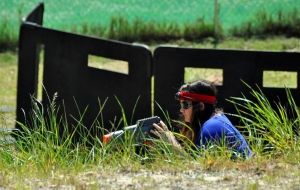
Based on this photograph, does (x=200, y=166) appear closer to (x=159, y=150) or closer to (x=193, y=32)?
(x=159, y=150)

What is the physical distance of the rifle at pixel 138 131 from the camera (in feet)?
17.9

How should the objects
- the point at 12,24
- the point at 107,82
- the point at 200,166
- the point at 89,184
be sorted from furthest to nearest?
the point at 12,24 < the point at 107,82 < the point at 200,166 < the point at 89,184

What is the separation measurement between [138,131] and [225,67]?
2.26m

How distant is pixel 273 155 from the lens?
17.0 feet

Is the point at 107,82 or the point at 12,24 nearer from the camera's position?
the point at 107,82

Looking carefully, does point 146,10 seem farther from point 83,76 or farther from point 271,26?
point 83,76

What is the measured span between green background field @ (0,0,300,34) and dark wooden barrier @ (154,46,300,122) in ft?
23.2

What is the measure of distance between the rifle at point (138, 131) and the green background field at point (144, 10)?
9228mm

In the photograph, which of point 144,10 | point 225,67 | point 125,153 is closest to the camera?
point 125,153

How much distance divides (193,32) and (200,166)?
9.87 m


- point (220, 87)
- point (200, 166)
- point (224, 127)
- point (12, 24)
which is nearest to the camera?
point (200, 166)

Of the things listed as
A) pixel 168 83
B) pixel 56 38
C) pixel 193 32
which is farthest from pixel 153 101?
pixel 193 32

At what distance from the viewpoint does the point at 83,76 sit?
8.44 meters

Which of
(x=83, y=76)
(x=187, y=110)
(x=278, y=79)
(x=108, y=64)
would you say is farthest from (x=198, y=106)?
(x=108, y=64)
